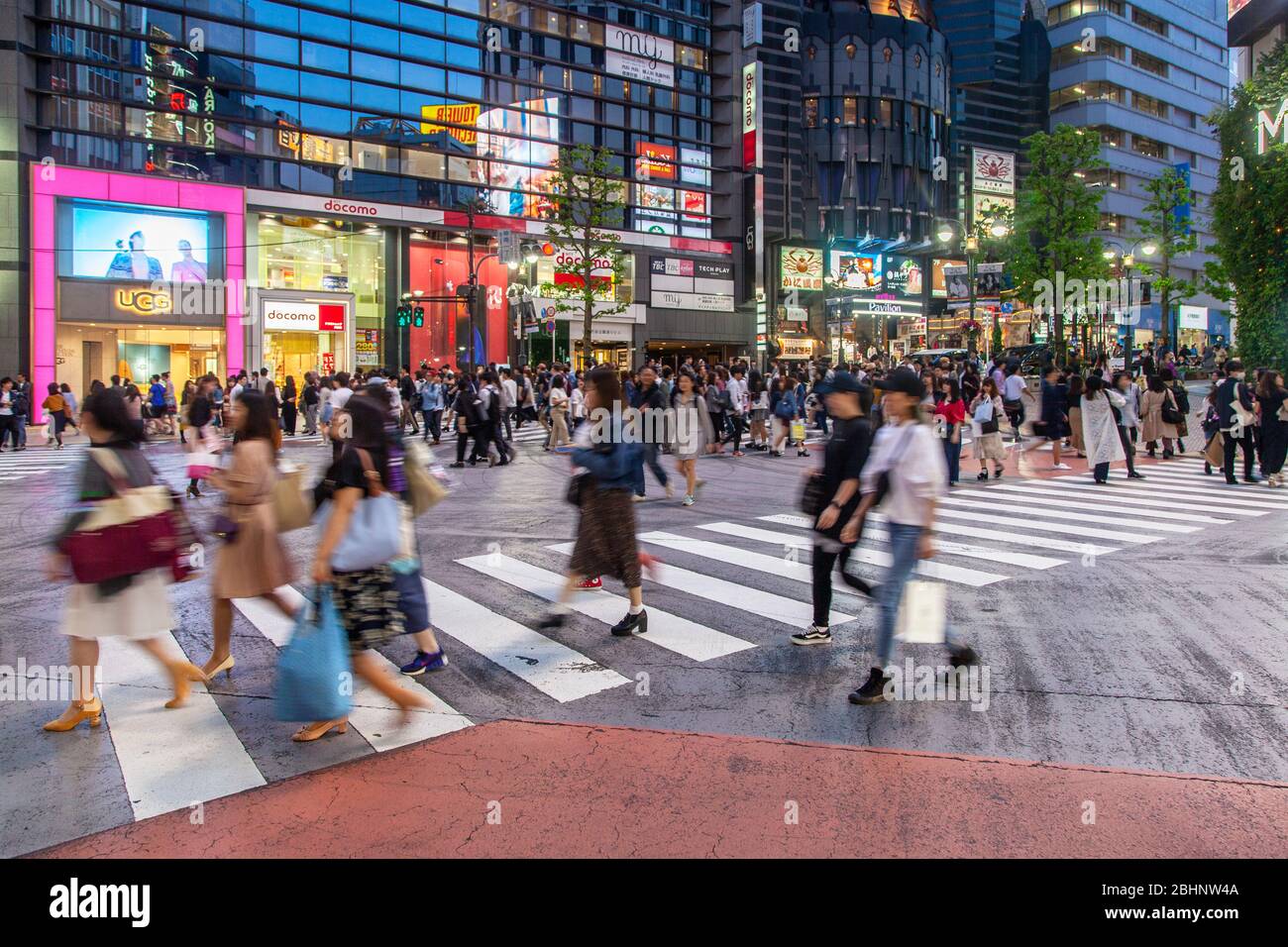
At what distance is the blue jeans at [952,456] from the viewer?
15.2 metres

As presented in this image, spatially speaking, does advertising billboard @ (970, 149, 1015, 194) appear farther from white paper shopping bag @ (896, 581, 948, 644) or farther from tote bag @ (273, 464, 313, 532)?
tote bag @ (273, 464, 313, 532)

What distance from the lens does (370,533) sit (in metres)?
5.01

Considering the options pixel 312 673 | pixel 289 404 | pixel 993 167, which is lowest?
pixel 312 673

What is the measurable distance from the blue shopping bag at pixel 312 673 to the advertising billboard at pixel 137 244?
37.1 metres

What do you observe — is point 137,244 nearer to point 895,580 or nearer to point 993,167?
point 895,580

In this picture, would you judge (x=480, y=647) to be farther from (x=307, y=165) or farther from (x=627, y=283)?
(x=627, y=283)

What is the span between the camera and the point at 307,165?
42.0 meters

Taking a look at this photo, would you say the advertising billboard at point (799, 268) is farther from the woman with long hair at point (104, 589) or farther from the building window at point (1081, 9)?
the woman with long hair at point (104, 589)

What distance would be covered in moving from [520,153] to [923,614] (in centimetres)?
4761

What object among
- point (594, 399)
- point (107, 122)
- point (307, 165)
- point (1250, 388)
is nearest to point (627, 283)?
point (307, 165)

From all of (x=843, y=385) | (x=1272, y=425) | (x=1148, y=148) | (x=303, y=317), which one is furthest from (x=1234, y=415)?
(x=1148, y=148)

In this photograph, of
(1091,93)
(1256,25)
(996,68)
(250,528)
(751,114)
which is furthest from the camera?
(996,68)

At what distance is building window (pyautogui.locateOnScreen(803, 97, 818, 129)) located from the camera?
229ft

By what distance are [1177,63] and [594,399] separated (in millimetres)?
96868
